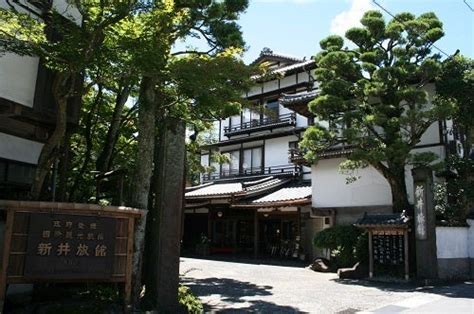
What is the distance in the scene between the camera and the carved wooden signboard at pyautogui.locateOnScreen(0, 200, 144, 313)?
670 centimetres

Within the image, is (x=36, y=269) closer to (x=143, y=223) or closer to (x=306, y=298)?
(x=143, y=223)

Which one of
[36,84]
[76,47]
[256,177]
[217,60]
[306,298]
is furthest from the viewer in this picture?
[256,177]

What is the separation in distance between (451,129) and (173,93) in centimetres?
1474

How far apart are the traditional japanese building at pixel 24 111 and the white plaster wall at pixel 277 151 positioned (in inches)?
803

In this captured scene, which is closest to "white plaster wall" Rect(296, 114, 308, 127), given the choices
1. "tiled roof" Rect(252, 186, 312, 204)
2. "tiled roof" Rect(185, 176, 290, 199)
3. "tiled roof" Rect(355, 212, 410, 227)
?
"tiled roof" Rect(185, 176, 290, 199)

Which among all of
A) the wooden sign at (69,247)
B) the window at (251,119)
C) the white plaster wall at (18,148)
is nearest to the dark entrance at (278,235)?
the window at (251,119)

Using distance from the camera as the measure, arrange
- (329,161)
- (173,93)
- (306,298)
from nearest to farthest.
Result: 1. (173,93)
2. (306,298)
3. (329,161)

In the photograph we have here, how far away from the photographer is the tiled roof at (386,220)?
627 inches

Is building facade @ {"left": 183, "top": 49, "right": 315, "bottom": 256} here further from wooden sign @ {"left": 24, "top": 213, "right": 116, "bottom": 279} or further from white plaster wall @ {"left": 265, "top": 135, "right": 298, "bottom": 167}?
wooden sign @ {"left": 24, "top": 213, "right": 116, "bottom": 279}

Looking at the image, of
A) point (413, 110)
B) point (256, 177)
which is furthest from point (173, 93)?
point (256, 177)

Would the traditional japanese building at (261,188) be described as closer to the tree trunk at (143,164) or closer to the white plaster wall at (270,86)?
the white plaster wall at (270,86)

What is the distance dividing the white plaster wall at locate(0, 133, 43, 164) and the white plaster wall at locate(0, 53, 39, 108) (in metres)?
1.29

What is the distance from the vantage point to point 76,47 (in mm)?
7617

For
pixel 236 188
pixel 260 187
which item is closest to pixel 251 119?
pixel 236 188
